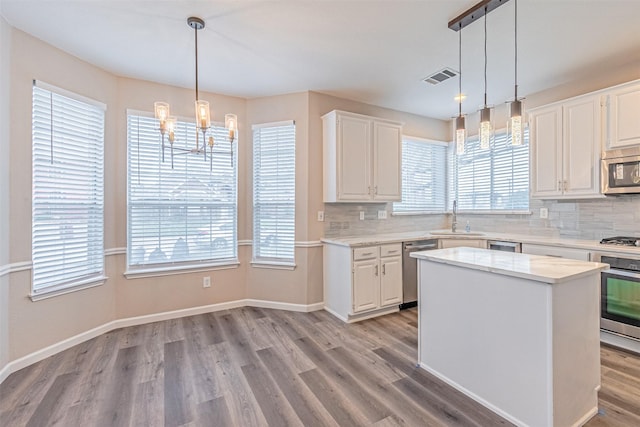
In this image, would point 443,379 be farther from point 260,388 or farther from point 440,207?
point 440,207

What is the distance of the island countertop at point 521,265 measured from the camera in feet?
5.46

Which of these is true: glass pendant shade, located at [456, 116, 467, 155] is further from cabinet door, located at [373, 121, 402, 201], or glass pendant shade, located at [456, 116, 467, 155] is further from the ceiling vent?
cabinet door, located at [373, 121, 402, 201]

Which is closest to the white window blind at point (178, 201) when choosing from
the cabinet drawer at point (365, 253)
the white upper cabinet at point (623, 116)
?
the cabinet drawer at point (365, 253)

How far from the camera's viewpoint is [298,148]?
12.4 feet

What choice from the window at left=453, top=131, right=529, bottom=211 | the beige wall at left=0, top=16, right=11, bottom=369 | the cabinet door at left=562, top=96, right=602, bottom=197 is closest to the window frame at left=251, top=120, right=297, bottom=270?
the beige wall at left=0, top=16, right=11, bottom=369

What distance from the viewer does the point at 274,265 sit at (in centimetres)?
387

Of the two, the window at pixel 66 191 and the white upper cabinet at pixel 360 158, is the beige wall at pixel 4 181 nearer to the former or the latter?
the window at pixel 66 191

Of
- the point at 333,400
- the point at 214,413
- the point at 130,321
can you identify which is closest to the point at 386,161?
the point at 333,400

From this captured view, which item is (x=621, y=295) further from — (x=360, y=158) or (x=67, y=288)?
(x=67, y=288)

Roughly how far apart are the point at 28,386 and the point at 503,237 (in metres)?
4.84

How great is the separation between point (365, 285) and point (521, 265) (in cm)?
181

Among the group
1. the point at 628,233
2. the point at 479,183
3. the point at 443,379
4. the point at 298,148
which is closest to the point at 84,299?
the point at 298,148

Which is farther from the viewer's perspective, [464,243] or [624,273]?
[464,243]

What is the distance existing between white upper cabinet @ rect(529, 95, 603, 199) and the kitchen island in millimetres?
1687
